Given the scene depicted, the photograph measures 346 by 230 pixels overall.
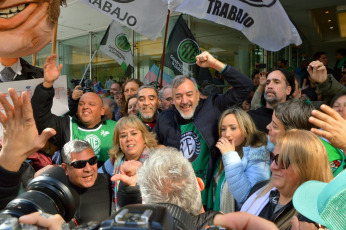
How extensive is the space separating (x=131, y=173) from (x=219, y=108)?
4.60 feet

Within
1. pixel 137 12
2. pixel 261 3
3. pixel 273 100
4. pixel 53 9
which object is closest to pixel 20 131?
pixel 53 9

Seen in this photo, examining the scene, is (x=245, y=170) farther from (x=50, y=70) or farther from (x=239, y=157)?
(x=50, y=70)

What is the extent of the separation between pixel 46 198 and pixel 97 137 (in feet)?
6.99

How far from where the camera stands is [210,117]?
279 cm

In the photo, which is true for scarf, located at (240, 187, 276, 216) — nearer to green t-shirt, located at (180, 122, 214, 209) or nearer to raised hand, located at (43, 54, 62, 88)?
green t-shirt, located at (180, 122, 214, 209)

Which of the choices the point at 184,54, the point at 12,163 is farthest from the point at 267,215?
the point at 184,54

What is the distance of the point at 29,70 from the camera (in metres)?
2.50

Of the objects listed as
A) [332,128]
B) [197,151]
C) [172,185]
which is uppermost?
[332,128]

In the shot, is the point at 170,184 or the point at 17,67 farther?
the point at 17,67

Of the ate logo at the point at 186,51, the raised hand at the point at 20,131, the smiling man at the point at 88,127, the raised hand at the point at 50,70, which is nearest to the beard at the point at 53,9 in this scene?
the raised hand at the point at 50,70

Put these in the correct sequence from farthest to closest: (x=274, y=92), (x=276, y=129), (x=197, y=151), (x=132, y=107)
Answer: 1. (x=132, y=107)
2. (x=274, y=92)
3. (x=197, y=151)
4. (x=276, y=129)

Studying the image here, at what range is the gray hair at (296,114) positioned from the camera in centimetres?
202

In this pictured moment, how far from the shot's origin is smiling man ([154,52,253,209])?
266cm

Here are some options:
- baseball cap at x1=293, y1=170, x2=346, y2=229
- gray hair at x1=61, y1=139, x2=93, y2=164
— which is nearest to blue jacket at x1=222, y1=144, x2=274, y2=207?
gray hair at x1=61, y1=139, x2=93, y2=164
